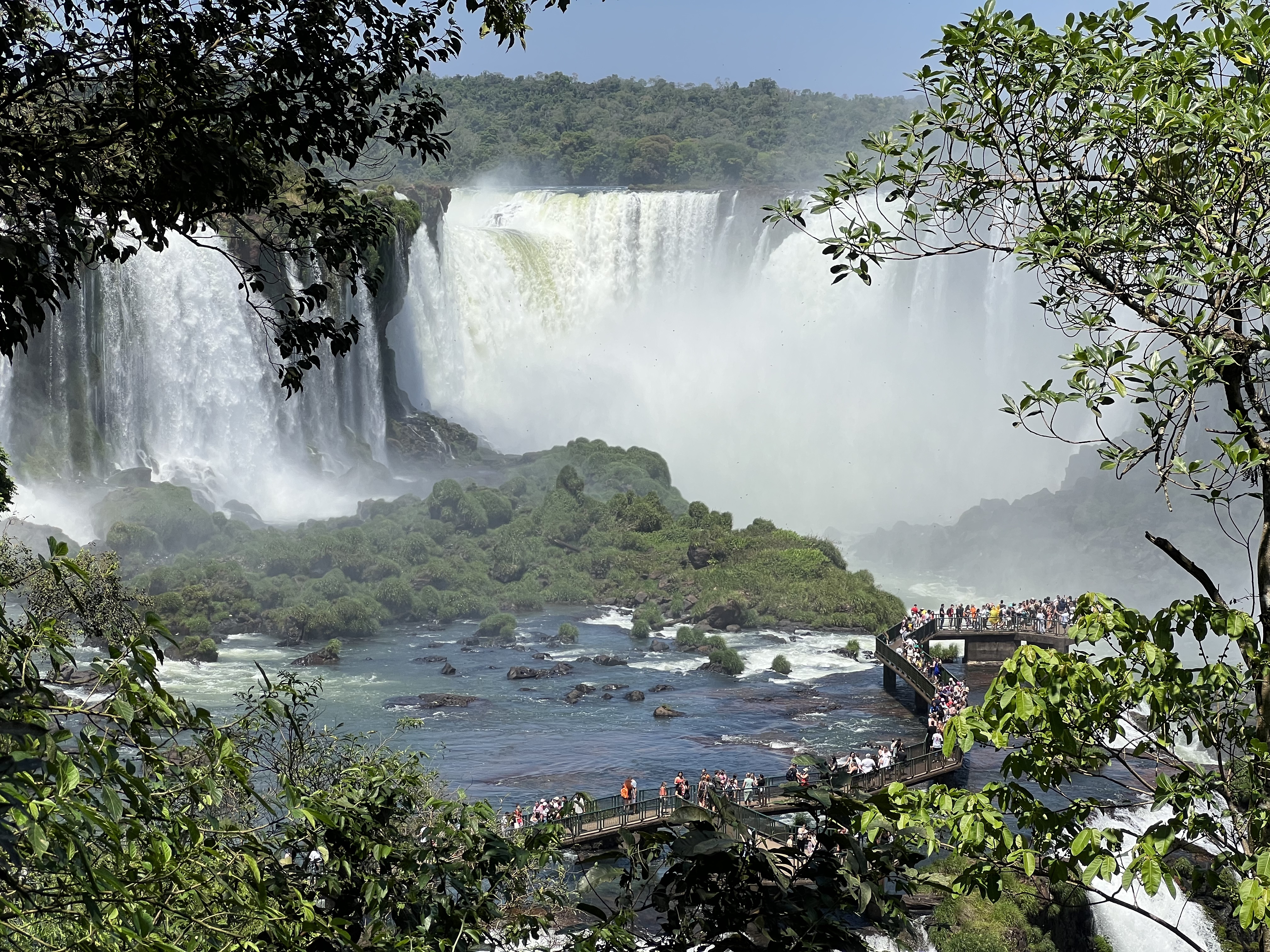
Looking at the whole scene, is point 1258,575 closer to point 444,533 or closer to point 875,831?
point 875,831

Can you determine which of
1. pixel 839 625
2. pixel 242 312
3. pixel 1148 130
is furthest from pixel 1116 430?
pixel 1148 130

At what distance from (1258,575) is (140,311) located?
3769 centimetres

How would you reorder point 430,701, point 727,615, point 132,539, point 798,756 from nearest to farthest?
point 798,756, point 430,701, point 132,539, point 727,615

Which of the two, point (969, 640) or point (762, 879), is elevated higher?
point (762, 879)

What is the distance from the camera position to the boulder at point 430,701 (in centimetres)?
2612

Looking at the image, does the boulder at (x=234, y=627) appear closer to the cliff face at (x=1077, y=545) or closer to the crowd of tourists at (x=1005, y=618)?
the crowd of tourists at (x=1005, y=618)

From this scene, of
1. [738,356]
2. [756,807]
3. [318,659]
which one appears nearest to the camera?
[756,807]

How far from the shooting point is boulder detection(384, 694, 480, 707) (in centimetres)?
2612

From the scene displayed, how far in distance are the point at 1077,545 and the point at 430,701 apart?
106 feet

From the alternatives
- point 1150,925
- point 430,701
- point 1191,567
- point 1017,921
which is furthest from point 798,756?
point 430,701

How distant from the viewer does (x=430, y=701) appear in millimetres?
26406

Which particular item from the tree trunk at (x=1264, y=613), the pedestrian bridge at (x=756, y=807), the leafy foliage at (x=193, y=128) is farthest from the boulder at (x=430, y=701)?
the tree trunk at (x=1264, y=613)

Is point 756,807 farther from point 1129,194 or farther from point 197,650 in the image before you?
point 197,650

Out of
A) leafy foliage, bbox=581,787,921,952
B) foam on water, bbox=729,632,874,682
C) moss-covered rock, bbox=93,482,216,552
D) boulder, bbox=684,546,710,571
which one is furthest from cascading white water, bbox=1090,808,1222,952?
moss-covered rock, bbox=93,482,216,552
